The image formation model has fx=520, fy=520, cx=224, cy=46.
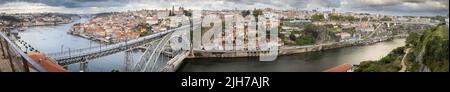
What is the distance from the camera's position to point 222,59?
985cm

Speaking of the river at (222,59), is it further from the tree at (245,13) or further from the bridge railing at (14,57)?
the bridge railing at (14,57)

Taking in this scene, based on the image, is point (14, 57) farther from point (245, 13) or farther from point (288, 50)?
point (245, 13)

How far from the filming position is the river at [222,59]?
804 centimetres

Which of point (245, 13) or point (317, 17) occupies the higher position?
point (245, 13)

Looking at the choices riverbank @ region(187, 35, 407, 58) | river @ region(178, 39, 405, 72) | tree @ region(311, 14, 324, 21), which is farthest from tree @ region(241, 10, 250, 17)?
tree @ region(311, 14, 324, 21)

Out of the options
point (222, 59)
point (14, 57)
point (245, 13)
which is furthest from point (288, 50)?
point (14, 57)

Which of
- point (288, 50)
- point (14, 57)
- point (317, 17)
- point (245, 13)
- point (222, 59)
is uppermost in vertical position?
point (245, 13)

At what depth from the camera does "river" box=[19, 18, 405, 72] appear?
804cm
